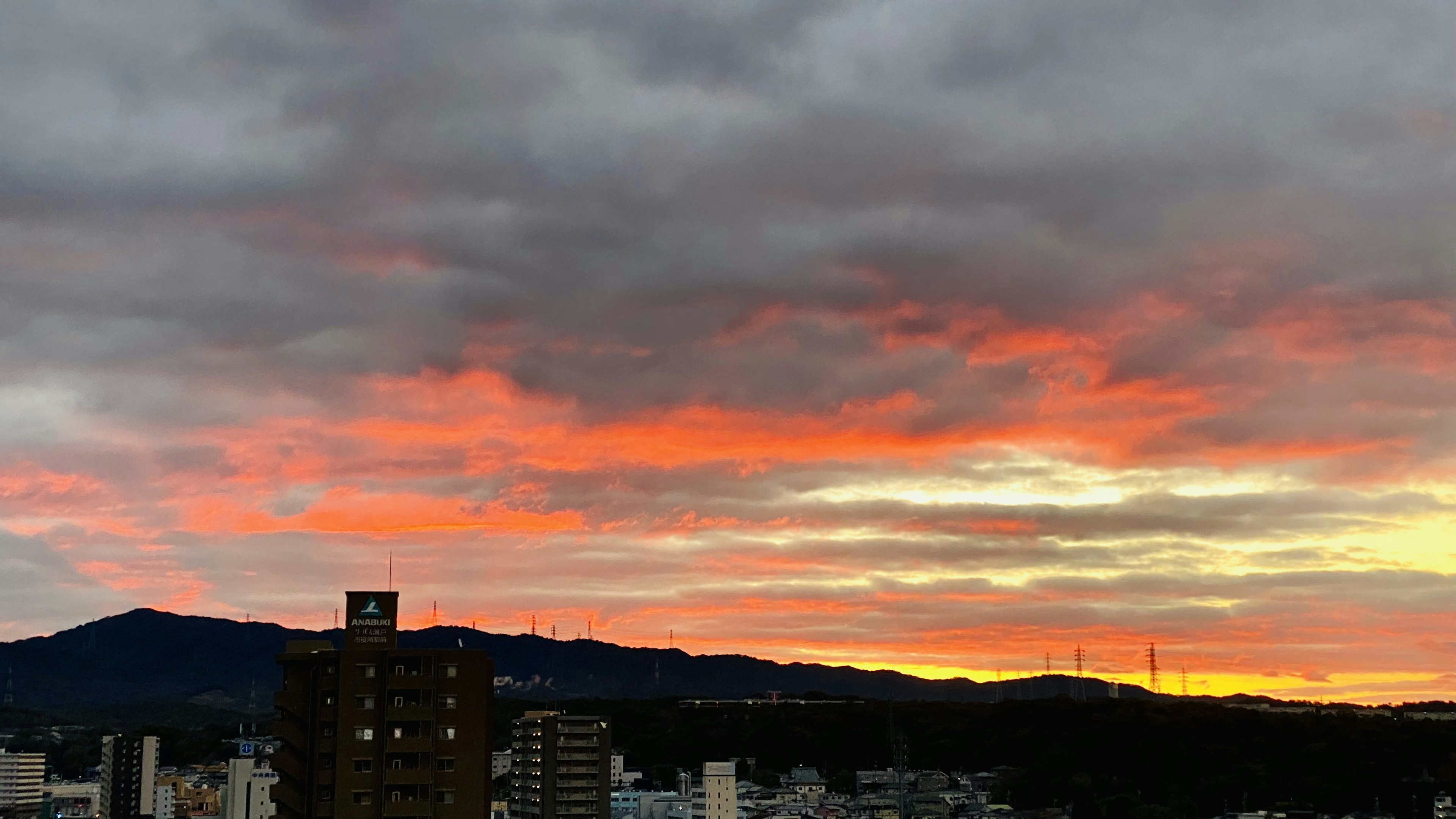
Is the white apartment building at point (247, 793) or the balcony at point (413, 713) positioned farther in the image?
the white apartment building at point (247, 793)

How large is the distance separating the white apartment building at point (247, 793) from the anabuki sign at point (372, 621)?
463 feet

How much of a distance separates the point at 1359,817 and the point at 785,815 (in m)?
73.9

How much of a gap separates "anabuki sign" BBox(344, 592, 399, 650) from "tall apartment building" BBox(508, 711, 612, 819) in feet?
357

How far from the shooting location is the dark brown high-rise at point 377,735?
202 ft

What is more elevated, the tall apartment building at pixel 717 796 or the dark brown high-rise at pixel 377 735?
the dark brown high-rise at pixel 377 735

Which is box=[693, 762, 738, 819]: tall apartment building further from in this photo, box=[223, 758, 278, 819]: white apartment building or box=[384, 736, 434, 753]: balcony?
box=[384, 736, 434, 753]: balcony

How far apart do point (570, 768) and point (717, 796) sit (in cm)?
2695

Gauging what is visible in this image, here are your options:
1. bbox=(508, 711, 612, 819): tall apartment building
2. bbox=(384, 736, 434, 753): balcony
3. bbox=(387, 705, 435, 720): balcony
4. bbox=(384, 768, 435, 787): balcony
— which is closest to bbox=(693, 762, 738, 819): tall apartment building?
bbox=(508, 711, 612, 819): tall apartment building

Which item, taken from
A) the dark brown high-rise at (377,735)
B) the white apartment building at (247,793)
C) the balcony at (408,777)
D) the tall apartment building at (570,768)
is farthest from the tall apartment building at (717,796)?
the balcony at (408,777)

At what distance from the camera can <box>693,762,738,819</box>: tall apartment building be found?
189 meters

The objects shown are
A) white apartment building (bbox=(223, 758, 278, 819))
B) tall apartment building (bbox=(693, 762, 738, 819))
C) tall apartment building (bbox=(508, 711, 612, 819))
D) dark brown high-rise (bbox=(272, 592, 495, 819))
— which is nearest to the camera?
dark brown high-rise (bbox=(272, 592, 495, 819))

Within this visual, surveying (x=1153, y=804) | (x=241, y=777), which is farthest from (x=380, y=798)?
(x=1153, y=804)

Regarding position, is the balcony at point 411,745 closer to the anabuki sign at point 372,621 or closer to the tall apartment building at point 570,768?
the anabuki sign at point 372,621

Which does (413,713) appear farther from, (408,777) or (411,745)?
(408,777)
